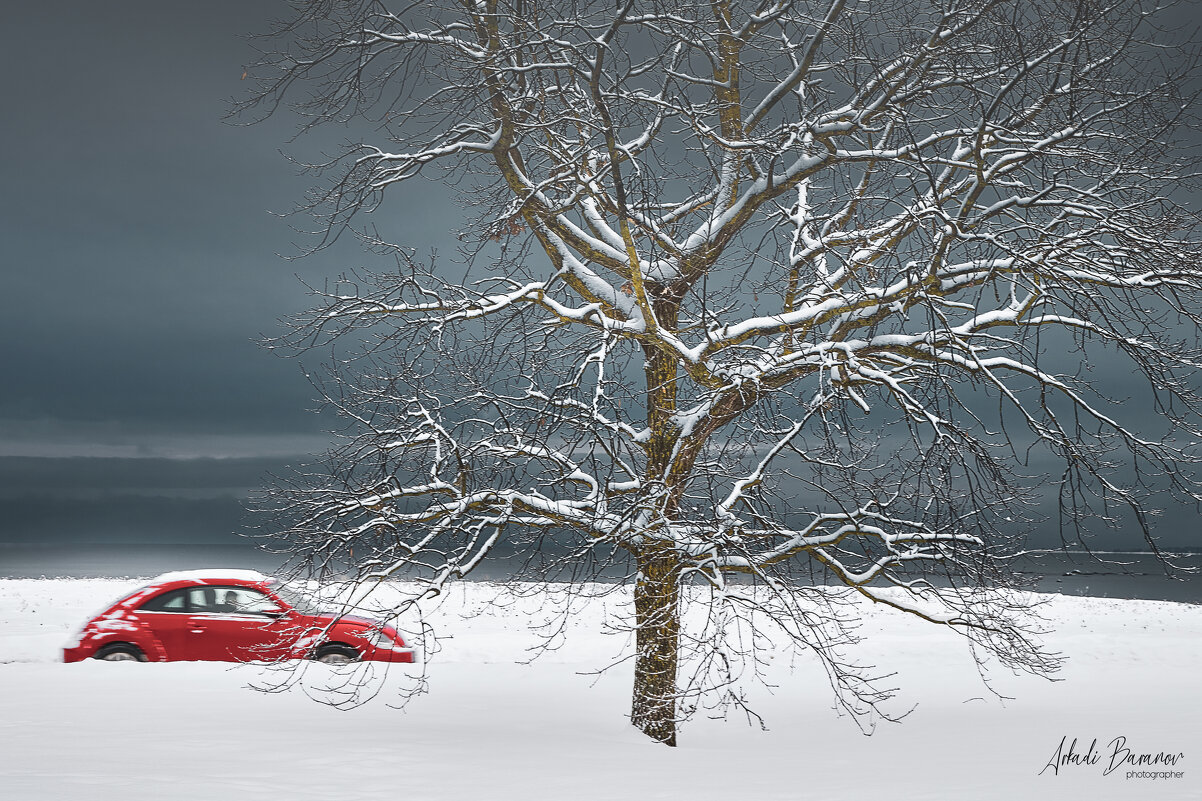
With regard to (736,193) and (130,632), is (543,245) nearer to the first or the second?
(736,193)

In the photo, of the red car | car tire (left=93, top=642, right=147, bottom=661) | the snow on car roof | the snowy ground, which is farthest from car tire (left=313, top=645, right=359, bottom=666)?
car tire (left=93, top=642, right=147, bottom=661)

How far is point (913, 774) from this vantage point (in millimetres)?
7715

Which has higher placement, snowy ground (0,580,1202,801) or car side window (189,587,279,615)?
car side window (189,587,279,615)

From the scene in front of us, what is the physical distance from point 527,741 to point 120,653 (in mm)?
6462

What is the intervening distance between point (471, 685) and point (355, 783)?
631 centimetres

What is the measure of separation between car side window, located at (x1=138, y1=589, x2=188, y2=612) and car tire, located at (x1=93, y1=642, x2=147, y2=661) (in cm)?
55

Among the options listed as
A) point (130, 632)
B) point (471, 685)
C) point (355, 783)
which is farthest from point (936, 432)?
point (130, 632)

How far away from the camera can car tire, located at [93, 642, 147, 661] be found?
12102mm

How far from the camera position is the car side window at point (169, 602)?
1214 centimetres

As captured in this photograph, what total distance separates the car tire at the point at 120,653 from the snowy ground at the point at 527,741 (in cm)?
72

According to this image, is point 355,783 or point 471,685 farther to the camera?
point 471,685

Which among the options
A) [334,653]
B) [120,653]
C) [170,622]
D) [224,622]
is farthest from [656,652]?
[120,653]

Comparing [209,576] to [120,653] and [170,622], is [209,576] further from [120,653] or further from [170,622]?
[120,653]

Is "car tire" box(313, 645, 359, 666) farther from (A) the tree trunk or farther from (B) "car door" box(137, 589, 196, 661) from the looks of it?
(A) the tree trunk
